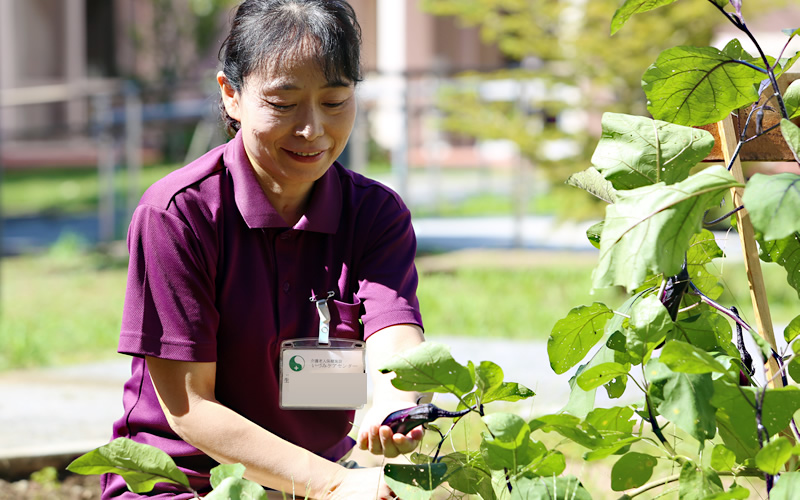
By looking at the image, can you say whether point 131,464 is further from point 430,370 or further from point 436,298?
point 436,298

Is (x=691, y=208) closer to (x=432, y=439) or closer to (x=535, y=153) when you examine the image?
(x=432, y=439)

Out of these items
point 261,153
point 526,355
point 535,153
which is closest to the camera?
point 261,153

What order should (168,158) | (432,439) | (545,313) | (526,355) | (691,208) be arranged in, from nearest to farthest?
(691,208) → (432,439) → (526,355) → (545,313) → (168,158)

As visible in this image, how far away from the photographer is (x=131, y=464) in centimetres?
118

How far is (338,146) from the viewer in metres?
1.59

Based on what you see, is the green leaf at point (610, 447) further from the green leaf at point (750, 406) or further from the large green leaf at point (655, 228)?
the large green leaf at point (655, 228)

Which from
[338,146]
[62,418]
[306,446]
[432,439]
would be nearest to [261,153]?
[338,146]

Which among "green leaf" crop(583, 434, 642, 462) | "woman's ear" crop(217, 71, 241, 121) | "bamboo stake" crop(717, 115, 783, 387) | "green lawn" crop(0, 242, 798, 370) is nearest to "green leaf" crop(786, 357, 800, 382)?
"bamboo stake" crop(717, 115, 783, 387)

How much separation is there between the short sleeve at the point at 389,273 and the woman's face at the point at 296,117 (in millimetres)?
175

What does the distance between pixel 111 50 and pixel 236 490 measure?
59.2 ft

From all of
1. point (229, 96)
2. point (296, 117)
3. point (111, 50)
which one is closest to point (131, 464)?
point (296, 117)

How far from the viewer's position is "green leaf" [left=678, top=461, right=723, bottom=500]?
3.60 ft

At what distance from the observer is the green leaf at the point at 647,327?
1.07 metres

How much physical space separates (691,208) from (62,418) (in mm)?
2758
